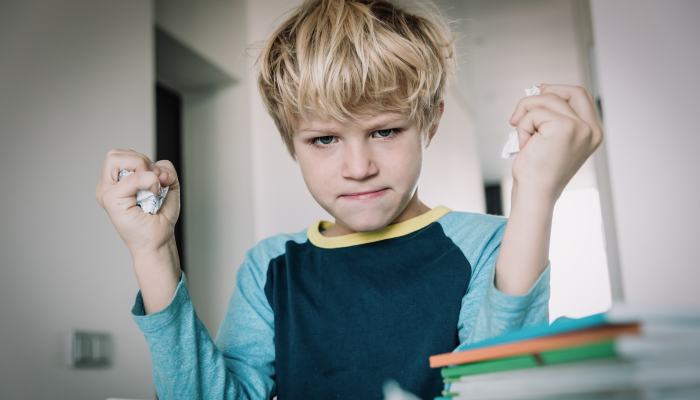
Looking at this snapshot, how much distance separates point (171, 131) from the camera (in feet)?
7.57

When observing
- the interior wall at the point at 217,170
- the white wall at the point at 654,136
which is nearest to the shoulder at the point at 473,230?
the white wall at the point at 654,136

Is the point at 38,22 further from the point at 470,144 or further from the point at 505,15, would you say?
the point at 470,144

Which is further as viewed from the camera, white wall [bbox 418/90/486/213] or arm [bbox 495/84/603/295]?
white wall [bbox 418/90/486/213]

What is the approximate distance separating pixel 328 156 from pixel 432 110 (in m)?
0.21

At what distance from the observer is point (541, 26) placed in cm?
402

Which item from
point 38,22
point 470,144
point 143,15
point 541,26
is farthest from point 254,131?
point 470,144

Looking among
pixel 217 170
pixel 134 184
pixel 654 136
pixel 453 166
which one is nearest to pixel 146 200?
pixel 134 184

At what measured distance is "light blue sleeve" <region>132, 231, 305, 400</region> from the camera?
1.87 feet

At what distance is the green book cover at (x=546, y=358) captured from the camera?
9.3 inches

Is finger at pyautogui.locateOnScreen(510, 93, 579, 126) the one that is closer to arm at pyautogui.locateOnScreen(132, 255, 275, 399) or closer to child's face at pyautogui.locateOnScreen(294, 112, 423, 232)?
child's face at pyautogui.locateOnScreen(294, 112, 423, 232)

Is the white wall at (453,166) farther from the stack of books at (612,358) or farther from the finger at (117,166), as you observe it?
the stack of books at (612,358)

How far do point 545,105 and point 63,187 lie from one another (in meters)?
1.25

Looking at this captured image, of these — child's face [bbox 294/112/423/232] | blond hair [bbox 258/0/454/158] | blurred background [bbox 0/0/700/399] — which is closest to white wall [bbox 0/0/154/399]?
blurred background [bbox 0/0/700/399]

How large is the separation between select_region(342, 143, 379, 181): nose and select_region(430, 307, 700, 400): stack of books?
459mm
